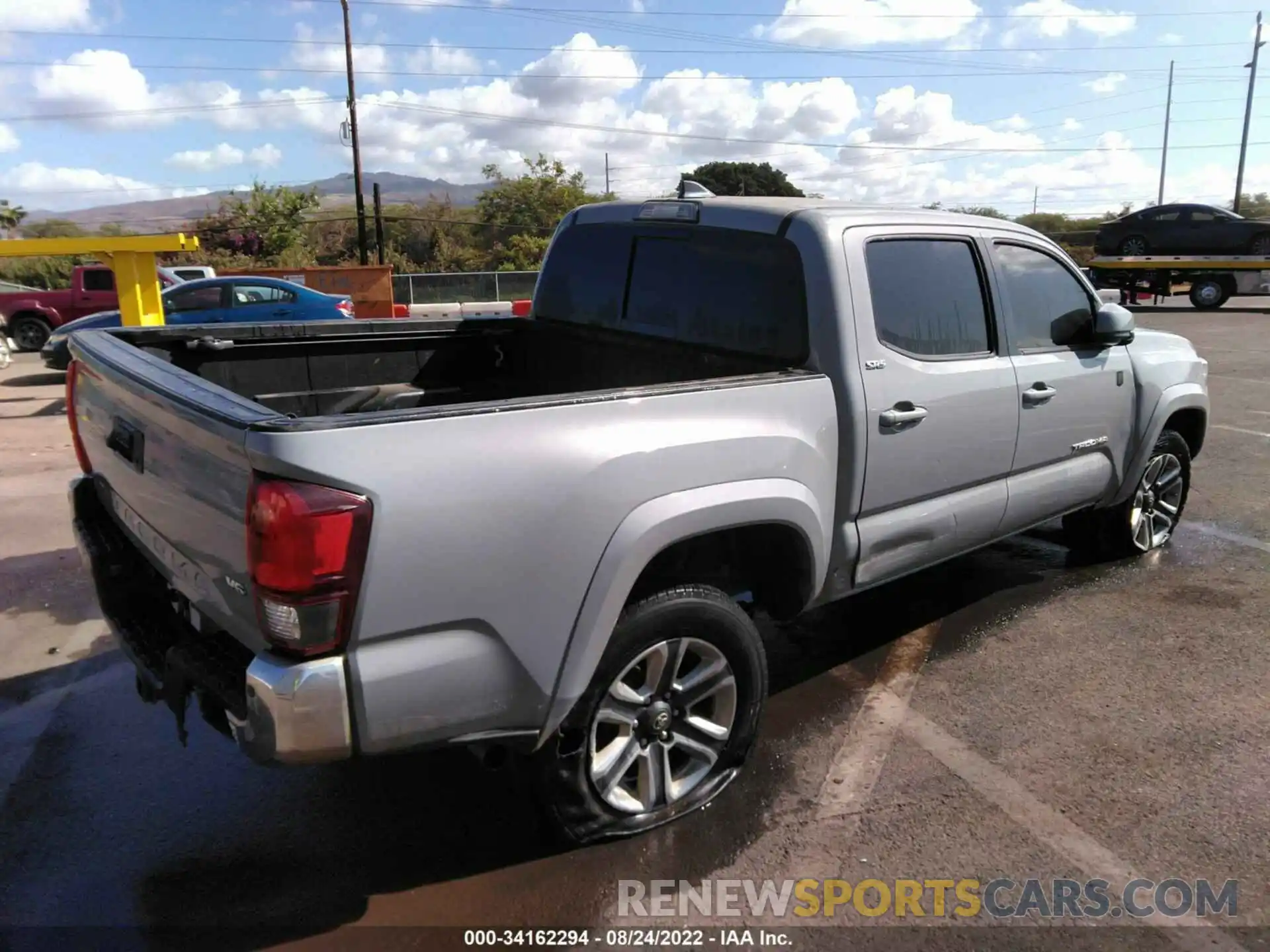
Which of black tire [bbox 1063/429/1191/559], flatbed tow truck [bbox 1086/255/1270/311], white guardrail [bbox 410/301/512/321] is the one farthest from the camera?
flatbed tow truck [bbox 1086/255/1270/311]

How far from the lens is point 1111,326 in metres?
4.33

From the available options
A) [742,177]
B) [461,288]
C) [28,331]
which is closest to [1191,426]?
[28,331]

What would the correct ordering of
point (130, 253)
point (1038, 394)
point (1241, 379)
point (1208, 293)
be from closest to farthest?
point (1038, 394) → point (130, 253) → point (1241, 379) → point (1208, 293)

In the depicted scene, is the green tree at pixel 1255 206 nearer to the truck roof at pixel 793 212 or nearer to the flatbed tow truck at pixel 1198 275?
the flatbed tow truck at pixel 1198 275

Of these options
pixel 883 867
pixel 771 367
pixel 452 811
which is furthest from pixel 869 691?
pixel 452 811

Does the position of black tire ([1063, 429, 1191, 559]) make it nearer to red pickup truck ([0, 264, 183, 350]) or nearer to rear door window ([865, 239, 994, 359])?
rear door window ([865, 239, 994, 359])

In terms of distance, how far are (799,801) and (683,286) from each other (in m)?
2.03

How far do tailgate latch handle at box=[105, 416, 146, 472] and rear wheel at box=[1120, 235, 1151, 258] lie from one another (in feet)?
90.3

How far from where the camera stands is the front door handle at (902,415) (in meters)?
3.36

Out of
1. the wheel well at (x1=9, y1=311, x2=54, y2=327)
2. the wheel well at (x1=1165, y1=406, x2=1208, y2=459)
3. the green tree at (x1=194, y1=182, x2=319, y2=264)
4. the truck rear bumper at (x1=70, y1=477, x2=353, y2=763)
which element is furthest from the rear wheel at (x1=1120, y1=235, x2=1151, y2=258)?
the green tree at (x1=194, y1=182, x2=319, y2=264)

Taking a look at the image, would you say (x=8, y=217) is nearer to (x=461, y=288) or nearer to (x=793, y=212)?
(x=461, y=288)

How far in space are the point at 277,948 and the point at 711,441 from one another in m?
1.86

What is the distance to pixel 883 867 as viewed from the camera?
9.44 feet

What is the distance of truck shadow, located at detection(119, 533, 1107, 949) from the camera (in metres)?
2.68
